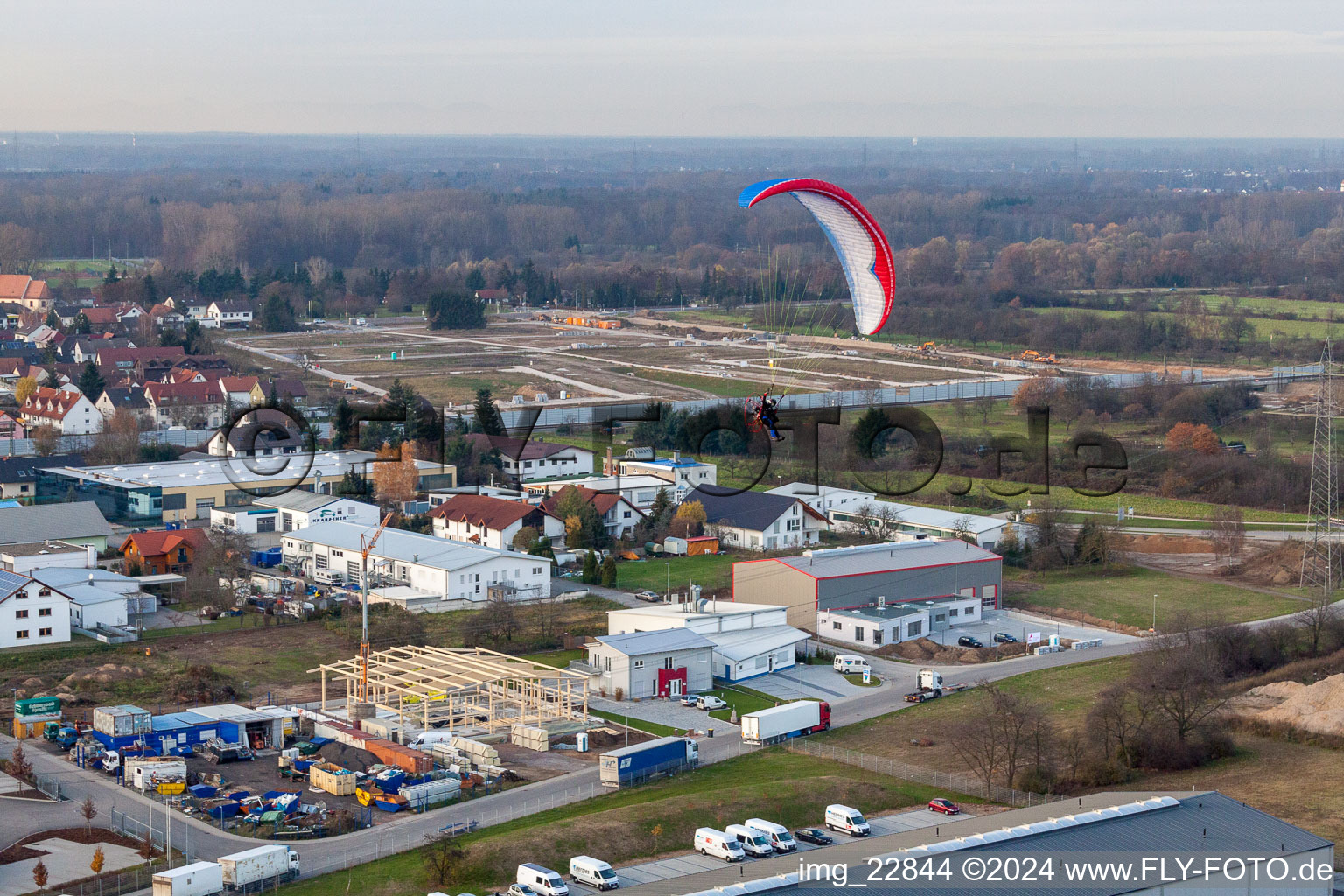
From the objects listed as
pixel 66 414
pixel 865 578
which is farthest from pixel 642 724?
pixel 66 414

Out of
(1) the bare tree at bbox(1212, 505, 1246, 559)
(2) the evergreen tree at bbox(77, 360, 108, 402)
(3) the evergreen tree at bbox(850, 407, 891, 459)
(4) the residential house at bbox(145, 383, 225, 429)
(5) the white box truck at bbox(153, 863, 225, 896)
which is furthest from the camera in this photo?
(2) the evergreen tree at bbox(77, 360, 108, 402)

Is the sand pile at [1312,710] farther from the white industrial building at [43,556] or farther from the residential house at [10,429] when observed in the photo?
the residential house at [10,429]

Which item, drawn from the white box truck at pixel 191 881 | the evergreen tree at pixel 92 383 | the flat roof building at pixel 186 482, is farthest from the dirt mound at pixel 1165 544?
the evergreen tree at pixel 92 383

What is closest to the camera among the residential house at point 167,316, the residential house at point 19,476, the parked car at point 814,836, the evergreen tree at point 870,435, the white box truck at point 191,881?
the white box truck at point 191,881

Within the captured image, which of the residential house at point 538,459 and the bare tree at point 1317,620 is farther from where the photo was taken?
the residential house at point 538,459

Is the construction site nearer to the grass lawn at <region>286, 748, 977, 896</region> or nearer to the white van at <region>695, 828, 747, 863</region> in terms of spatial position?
the grass lawn at <region>286, 748, 977, 896</region>

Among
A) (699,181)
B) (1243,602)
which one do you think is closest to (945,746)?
(1243,602)

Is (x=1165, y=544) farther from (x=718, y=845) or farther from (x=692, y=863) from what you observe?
(x=692, y=863)

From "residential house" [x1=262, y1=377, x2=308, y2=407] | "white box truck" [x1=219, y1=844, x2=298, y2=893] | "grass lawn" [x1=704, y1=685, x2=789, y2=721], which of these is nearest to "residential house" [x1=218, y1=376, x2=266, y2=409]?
"residential house" [x1=262, y1=377, x2=308, y2=407]
